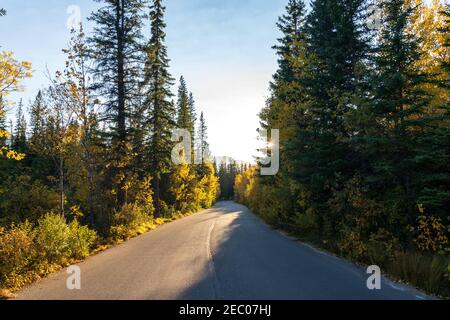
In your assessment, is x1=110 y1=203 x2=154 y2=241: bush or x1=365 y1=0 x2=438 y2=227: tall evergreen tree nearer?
x1=365 y1=0 x2=438 y2=227: tall evergreen tree

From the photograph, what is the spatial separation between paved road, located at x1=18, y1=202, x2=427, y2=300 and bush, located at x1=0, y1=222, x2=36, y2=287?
534 millimetres

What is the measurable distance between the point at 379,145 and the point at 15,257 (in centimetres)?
1144

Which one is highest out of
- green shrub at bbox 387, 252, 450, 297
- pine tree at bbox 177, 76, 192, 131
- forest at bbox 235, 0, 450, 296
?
pine tree at bbox 177, 76, 192, 131

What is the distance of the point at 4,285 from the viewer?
25.0 ft

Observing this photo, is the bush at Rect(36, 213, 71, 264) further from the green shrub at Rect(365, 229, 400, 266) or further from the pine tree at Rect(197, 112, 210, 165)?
the pine tree at Rect(197, 112, 210, 165)

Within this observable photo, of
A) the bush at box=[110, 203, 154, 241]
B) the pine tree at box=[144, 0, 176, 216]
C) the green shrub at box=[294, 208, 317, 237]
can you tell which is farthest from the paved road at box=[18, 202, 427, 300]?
the pine tree at box=[144, 0, 176, 216]

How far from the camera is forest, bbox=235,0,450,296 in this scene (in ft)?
30.7

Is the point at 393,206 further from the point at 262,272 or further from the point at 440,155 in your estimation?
the point at 262,272

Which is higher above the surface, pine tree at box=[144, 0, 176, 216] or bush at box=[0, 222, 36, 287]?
pine tree at box=[144, 0, 176, 216]

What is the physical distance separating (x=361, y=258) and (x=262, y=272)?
3.74m

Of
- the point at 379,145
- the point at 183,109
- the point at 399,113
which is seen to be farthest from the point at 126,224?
the point at 183,109
